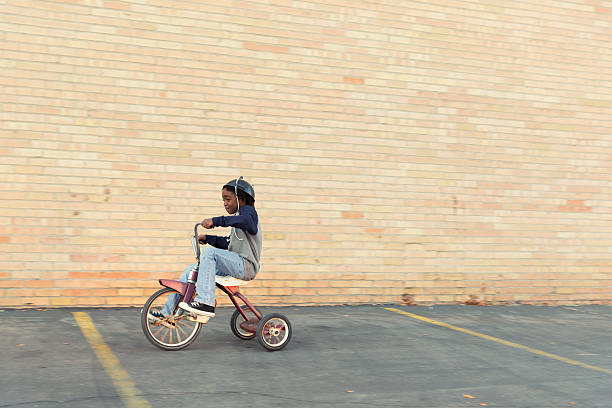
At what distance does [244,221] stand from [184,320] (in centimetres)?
122

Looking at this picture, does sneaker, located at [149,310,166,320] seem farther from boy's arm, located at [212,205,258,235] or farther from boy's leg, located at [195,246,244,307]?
boy's arm, located at [212,205,258,235]

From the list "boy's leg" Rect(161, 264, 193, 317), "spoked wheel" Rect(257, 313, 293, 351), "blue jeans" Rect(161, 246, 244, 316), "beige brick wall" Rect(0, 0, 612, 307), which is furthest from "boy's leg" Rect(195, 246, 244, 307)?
"beige brick wall" Rect(0, 0, 612, 307)

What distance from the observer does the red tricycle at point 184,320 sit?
6.35m

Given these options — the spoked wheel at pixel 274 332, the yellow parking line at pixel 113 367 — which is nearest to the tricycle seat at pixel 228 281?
the spoked wheel at pixel 274 332

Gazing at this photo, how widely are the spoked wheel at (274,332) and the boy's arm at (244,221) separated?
957 millimetres

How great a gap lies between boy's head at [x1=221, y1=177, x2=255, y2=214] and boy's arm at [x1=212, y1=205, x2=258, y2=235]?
3.3 inches

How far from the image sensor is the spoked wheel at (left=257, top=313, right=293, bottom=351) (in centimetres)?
664

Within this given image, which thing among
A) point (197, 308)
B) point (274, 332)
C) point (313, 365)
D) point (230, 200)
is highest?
point (230, 200)

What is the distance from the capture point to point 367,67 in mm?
10055

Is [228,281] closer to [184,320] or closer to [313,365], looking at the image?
[184,320]

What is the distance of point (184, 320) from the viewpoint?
6.55 metres

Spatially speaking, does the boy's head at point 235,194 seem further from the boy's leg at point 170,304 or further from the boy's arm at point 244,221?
the boy's leg at point 170,304

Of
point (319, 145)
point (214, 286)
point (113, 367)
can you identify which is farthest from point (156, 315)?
point (319, 145)

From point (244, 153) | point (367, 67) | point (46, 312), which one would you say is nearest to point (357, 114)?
point (367, 67)
